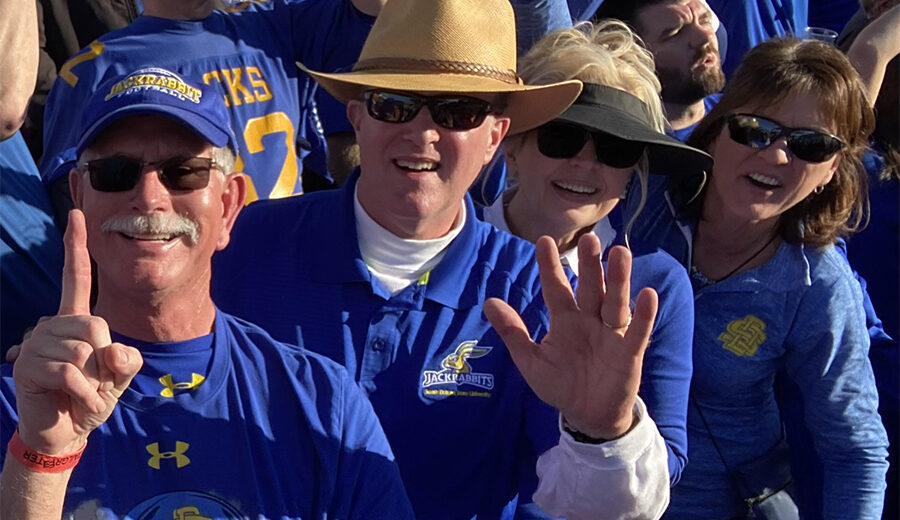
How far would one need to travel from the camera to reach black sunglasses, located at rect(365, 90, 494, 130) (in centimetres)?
263

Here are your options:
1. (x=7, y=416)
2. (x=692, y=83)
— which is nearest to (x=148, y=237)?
(x=7, y=416)

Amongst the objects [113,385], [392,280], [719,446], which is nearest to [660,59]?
[719,446]

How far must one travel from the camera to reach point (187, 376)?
2139 mm

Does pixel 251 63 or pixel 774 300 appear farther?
pixel 251 63

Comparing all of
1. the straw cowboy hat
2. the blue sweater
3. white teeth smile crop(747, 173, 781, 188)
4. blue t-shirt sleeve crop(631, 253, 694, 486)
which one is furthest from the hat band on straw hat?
white teeth smile crop(747, 173, 781, 188)

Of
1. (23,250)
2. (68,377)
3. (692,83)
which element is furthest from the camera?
(692,83)

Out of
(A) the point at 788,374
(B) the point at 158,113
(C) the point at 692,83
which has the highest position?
(B) the point at 158,113

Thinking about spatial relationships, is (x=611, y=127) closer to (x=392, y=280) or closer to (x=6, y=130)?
(x=392, y=280)

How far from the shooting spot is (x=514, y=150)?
3102 millimetres

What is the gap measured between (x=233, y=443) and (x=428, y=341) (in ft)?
1.87

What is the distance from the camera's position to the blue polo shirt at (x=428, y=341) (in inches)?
98.5

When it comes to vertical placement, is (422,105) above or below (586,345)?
above

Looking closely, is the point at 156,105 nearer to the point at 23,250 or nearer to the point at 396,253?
the point at 396,253

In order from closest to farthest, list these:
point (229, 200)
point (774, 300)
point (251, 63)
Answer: point (229, 200) < point (774, 300) < point (251, 63)
